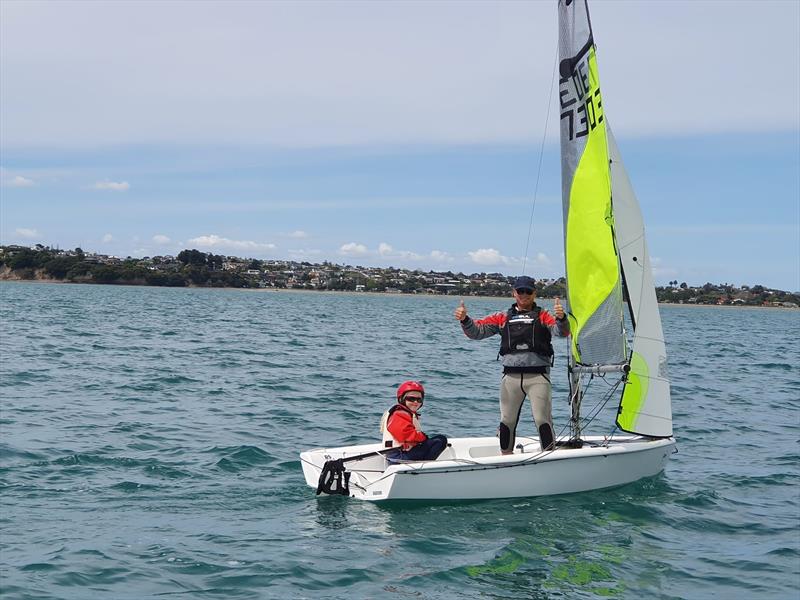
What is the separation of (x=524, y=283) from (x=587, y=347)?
1.19 meters

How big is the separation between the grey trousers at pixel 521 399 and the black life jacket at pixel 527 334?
31cm

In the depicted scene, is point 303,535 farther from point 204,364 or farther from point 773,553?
point 204,364

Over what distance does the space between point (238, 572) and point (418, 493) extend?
2491mm

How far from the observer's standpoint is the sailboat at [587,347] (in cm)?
961

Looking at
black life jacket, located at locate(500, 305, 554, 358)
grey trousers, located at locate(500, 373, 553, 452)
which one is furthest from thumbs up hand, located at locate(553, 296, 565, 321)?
grey trousers, located at locate(500, 373, 553, 452)

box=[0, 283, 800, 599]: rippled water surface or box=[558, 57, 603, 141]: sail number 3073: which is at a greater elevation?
box=[558, 57, 603, 141]: sail number 3073

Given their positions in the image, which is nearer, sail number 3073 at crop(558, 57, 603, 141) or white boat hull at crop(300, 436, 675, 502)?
white boat hull at crop(300, 436, 675, 502)

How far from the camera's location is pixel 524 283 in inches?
394

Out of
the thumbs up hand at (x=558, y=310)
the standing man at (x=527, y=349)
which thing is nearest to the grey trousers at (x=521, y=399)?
the standing man at (x=527, y=349)

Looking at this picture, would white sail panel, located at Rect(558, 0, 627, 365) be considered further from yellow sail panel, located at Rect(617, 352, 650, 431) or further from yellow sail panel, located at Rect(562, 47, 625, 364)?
yellow sail panel, located at Rect(617, 352, 650, 431)

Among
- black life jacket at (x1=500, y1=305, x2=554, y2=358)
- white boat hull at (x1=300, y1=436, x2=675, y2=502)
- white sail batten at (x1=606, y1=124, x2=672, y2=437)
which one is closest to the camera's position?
white boat hull at (x1=300, y1=436, x2=675, y2=502)

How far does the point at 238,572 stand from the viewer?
7438 mm

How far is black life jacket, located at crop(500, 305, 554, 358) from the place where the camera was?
9.96 metres

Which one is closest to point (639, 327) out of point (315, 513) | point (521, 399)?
point (521, 399)
